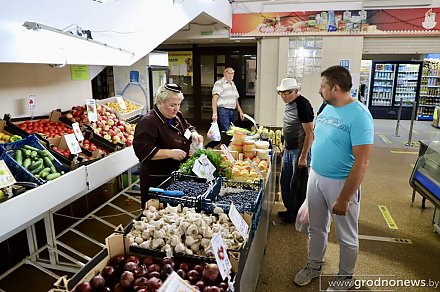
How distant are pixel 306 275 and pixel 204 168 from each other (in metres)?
1.28

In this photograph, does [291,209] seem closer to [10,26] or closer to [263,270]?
[263,270]

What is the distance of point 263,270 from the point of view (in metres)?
2.96

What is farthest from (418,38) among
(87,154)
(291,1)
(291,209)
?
(87,154)

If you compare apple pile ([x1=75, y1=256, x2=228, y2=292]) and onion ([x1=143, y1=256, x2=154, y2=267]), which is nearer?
apple pile ([x1=75, y1=256, x2=228, y2=292])

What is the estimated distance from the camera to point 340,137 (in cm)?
225

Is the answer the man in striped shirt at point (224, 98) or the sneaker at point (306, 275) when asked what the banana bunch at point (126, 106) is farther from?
the sneaker at point (306, 275)

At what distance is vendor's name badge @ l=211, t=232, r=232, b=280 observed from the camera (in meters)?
1.36

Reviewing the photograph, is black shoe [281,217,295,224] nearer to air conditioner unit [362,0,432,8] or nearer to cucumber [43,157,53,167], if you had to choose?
cucumber [43,157,53,167]

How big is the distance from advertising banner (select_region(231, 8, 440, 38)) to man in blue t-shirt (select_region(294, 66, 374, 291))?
17.7 feet

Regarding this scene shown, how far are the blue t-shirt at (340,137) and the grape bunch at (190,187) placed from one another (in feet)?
2.89

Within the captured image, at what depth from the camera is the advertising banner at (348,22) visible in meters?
6.85

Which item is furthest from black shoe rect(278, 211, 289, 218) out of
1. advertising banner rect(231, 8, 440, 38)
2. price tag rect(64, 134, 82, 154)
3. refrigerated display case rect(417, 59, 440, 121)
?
refrigerated display case rect(417, 59, 440, 121)

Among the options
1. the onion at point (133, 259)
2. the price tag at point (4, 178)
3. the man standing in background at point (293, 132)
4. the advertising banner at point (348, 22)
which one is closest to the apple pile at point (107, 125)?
the price tag at point (4, 178)
